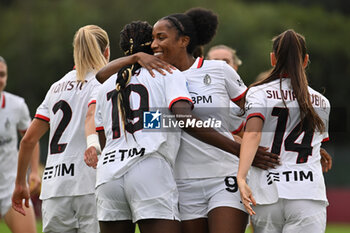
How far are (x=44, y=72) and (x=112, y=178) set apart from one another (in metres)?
30.3

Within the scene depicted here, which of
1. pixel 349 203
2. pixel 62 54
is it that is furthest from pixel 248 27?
pixel 349 203

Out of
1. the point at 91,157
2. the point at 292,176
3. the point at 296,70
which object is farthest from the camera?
the point at 91,157

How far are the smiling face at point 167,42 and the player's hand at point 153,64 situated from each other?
263 mm

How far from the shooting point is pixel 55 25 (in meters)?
35.6

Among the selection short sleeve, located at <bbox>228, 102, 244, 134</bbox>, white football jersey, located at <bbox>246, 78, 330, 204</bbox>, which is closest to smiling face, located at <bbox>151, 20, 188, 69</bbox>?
short sleeve, located at <bbox>228, 102, 244, 134</bbox>

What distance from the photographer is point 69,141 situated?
5.93 meters

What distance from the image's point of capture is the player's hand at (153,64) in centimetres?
499

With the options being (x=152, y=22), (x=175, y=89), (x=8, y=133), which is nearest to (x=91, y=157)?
(x=175, y=89)

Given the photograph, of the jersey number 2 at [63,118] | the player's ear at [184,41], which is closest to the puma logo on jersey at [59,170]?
the jersey number 2 at [63,118]

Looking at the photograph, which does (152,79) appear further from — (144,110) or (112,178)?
(112,178)

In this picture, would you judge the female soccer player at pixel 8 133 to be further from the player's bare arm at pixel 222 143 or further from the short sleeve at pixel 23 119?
the player's bare arm at pixel 222 143

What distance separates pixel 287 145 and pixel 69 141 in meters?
1.88

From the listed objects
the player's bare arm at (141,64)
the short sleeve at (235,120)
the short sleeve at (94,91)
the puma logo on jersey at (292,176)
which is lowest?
the puma logo on jersey at (292,176)

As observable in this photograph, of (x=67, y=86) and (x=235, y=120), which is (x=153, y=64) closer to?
(x=235, y=120)
